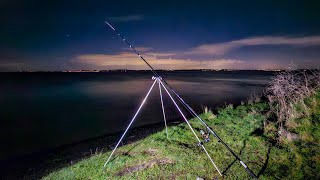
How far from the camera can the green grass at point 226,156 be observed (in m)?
6.54

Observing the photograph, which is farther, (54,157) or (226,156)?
(54,157)

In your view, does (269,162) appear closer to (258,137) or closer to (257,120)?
(258,137)

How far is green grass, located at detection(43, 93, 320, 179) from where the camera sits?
6.54 m

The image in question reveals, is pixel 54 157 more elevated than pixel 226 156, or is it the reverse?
pixel 226 156

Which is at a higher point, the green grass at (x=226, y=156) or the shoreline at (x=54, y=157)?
the green grass at (x=226, y=156)

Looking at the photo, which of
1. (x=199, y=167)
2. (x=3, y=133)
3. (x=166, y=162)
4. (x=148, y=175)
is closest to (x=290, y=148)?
(x=199, y=167)

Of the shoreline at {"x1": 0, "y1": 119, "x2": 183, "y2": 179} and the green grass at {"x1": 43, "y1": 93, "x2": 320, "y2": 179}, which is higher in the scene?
the green grass at {"x1": 43, "y1": 93, "x2": 320, "y2": 179}

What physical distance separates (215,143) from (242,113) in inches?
185

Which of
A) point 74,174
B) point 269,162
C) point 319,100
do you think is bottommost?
point 74,174

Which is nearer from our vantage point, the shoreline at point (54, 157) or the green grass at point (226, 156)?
the green grass at point (226, 156)

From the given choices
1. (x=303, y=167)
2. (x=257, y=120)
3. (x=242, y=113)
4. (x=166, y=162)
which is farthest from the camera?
(x=242, y=113)

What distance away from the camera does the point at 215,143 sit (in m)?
8.44

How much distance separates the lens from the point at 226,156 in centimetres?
743

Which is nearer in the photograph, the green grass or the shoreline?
the green grass
